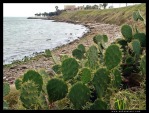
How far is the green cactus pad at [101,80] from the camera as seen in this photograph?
442 centimetres

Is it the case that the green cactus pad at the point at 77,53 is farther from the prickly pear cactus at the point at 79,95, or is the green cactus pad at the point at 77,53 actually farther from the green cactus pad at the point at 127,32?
the prickly pear cactus at the point at 79,95

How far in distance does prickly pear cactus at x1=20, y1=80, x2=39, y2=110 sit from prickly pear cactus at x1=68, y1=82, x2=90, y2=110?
49 centimetres

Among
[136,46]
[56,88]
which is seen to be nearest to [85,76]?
[56,88]

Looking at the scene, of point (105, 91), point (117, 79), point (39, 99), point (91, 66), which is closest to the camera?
point (39, 99)

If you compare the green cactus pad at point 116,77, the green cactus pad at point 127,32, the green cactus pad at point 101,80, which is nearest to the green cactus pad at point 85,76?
the green cactus pad at point 101,80

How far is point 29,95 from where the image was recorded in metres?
4.12

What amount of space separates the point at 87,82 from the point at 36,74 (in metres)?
0.82

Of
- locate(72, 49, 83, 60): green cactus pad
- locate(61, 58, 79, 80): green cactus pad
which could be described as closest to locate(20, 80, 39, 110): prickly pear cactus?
→ locate(61, 58, 79, 80): green cactus pad

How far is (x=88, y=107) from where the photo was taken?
437 centimetres

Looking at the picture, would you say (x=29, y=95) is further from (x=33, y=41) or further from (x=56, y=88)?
(x=33, y=41)

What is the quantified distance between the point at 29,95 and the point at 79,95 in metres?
0.70

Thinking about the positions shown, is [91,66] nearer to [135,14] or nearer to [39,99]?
[39,99]

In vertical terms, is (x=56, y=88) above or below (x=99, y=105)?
above

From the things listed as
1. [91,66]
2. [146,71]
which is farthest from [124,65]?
[146,71]
